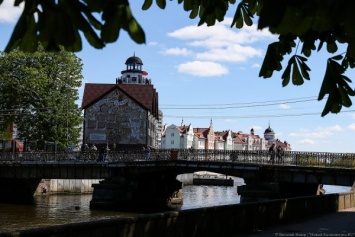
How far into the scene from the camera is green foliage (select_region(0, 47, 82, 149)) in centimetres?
5281

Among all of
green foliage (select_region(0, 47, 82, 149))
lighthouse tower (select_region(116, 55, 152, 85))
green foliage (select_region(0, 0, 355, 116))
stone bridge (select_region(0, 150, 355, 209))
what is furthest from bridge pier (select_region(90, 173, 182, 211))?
lighthouse tower (select_region(116, 55, 152, 85))

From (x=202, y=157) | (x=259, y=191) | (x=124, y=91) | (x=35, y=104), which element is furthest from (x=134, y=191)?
(x=124, y=91)

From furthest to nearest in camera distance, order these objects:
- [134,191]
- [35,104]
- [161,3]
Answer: [35,104], [134,191], [161,3]

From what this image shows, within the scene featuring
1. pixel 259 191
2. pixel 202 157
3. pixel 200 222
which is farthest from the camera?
pixel 202 157

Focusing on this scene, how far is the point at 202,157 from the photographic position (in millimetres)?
43469

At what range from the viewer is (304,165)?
3784 cm

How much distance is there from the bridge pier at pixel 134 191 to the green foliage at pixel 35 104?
11438 mm

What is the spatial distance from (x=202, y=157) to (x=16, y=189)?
1899 centimetres

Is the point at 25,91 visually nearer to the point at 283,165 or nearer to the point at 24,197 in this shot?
the point at 24,197

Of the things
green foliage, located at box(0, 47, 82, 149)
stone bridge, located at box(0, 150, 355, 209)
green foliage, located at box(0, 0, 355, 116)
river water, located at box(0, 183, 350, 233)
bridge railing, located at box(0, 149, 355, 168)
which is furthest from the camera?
green foliage, located at box(0, 47, 82, 149)

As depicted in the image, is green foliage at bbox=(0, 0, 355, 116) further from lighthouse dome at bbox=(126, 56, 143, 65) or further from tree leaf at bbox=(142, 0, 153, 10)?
lighthouse dome at bbox=(126, 56, 143, 65)

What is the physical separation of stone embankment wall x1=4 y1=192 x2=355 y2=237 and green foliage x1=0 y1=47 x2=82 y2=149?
3874 cm

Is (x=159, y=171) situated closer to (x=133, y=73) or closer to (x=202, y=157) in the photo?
(x=202, y=157)

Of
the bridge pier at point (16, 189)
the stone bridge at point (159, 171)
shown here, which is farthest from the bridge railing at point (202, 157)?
the bridge pier at point (16, 189)
